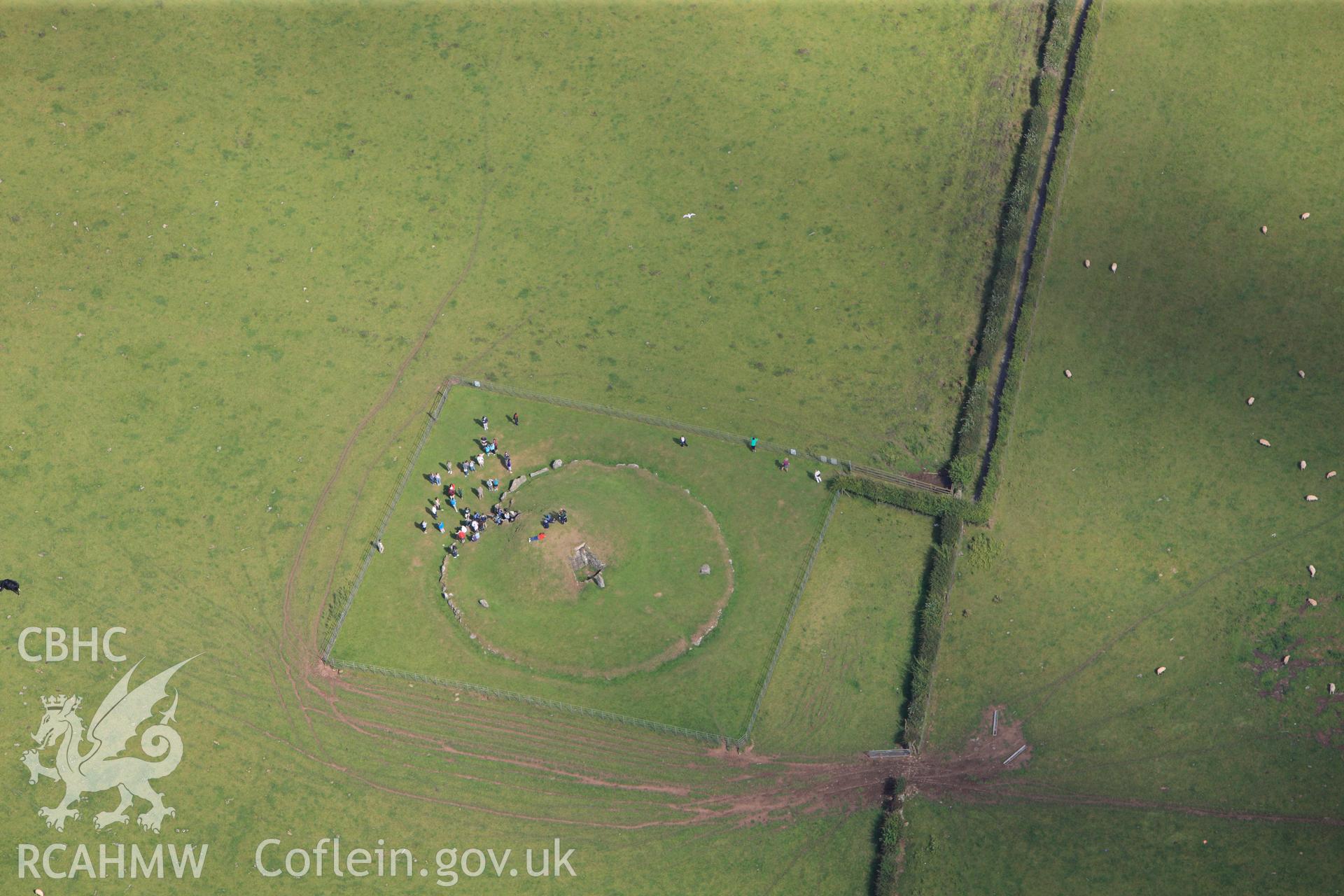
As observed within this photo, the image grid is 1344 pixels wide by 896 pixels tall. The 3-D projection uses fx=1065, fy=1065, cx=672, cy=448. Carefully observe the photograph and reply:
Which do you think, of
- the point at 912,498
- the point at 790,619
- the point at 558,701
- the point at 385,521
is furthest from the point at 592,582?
the point at 912,498

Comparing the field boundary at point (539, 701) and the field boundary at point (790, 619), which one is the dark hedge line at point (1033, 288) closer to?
the field boundary at point (790, 619)

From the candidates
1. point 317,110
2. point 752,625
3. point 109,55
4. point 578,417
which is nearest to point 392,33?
point 317,110

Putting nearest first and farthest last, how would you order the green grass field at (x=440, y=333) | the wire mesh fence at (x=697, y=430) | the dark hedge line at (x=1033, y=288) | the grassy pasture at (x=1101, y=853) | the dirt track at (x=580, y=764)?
the grassy pasture at (x=1101, y=853) → the dirt track at (x=580, y=764) → the green grass field at (x=440, y=333) → the dark hedge line at (x=1033, y=288) → the wire mesh fence at (x=697, y=430)

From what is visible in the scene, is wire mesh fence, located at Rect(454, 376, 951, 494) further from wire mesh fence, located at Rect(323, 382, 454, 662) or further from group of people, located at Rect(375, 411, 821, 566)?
wire mesh fence, located at Rect(323, 382, 454, 662)

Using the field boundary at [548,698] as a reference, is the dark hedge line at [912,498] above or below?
above

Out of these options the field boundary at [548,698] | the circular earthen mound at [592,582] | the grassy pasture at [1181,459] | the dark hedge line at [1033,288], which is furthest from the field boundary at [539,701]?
the dark hedge line at [1033,288]

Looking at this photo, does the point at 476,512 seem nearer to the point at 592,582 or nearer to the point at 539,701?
the point at 592,582
